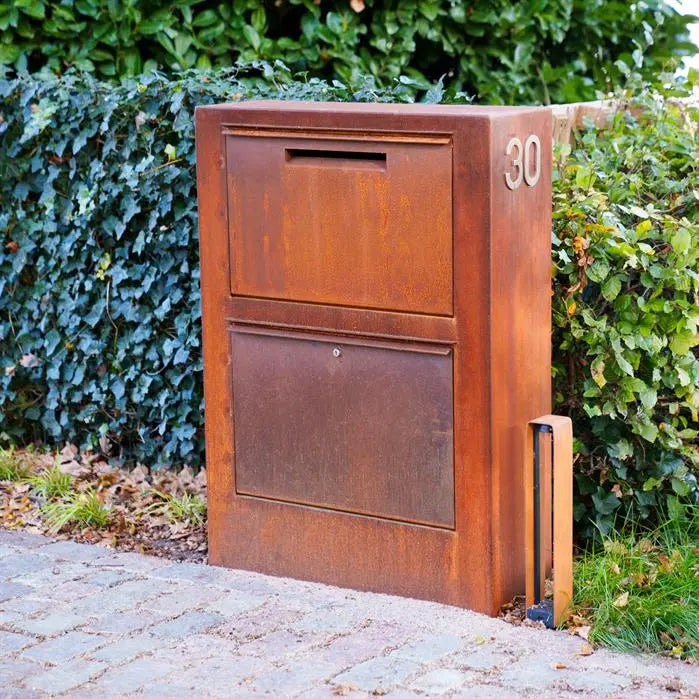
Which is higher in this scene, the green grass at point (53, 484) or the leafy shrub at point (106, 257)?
the leafy shrub at point (106, 257)

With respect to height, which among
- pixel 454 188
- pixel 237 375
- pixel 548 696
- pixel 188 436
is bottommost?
pixel 548 696

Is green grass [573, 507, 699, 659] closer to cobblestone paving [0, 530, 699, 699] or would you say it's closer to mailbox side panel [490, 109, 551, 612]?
cobblestone paving [0, 530, 699, 699]

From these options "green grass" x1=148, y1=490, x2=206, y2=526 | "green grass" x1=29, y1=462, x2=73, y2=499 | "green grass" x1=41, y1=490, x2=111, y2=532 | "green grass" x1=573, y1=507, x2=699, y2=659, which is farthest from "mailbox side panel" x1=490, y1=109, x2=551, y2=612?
"green grass" x1=29, y1=462, x2=73, y2=499

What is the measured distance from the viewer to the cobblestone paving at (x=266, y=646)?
3535 millimetres

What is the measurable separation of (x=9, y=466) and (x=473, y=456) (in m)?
2.54

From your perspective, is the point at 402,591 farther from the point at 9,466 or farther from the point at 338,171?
the point at 9,466

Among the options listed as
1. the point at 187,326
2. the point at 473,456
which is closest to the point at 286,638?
the point at 473,456

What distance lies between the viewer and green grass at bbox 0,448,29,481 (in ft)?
18.3

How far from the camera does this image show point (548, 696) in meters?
3.45

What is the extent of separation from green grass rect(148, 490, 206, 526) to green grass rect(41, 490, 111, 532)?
0.68ft

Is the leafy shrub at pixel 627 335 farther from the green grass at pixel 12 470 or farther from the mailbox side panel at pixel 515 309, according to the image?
the green grass at pixel 12 470

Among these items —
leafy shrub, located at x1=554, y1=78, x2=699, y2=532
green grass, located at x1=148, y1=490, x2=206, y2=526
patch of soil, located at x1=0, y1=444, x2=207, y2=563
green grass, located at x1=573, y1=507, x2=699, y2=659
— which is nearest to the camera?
green grass, located at x1=573, y1=507, x2=699, y2=659

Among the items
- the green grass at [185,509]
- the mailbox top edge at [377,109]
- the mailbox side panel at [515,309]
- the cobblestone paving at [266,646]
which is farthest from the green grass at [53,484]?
the mailbox side panel at [515,309]

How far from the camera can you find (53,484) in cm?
534
